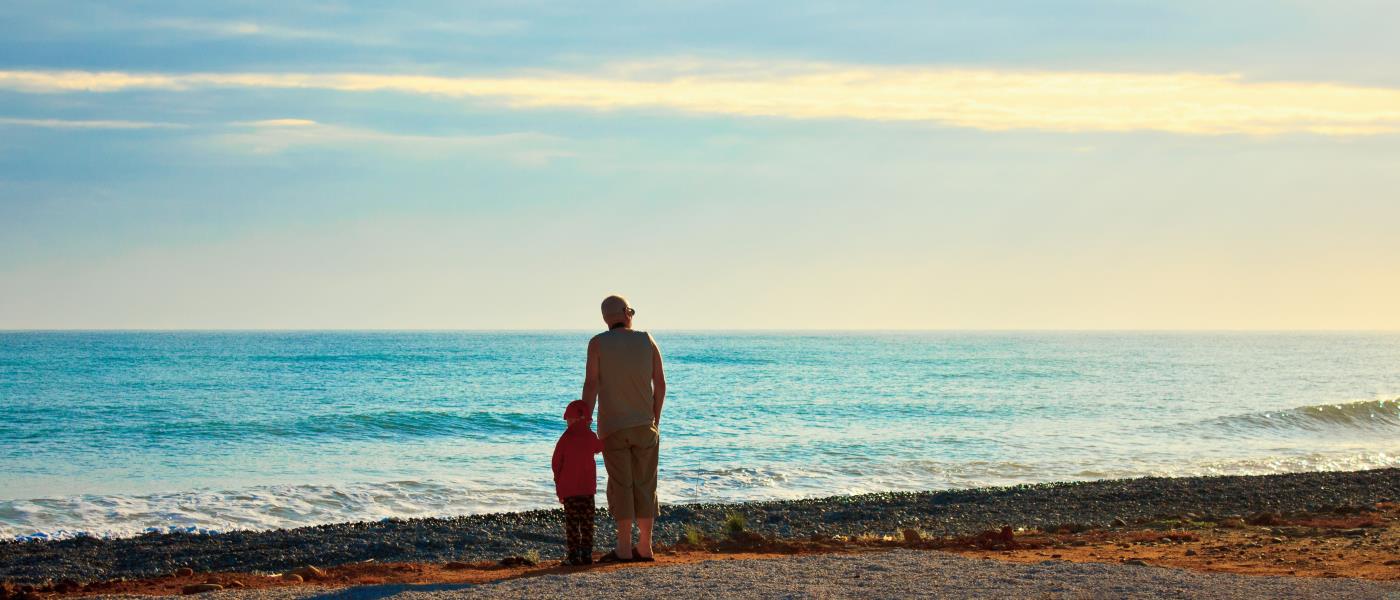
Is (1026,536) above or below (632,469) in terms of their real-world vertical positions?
below

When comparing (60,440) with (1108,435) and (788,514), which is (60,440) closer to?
(788,514)

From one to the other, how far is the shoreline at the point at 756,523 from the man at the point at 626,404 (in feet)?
9.48

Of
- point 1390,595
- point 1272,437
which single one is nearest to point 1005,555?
point 1390,595

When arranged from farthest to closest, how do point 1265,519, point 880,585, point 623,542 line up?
1. point 1265,519
2. point 623,542
3. point 880,585

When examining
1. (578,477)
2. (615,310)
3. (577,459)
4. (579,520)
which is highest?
(615,310)

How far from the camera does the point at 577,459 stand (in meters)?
7.90

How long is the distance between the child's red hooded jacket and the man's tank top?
17cm

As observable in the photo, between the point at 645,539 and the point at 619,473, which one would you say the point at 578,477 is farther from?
the point at 645,539

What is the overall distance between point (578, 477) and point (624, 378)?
824 mm

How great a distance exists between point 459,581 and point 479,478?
33.2 feet

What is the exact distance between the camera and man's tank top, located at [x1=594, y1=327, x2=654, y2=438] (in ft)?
25.0

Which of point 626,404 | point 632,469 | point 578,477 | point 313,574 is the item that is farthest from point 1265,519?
point 313,574

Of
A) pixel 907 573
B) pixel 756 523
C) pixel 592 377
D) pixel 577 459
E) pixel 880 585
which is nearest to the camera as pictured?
pixel 880 585

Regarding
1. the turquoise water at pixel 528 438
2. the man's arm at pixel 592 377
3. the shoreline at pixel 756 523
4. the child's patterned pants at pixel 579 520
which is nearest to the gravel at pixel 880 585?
the child's patterned pants at pixel 579 520
